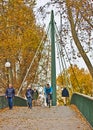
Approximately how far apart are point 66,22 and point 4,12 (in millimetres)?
18437

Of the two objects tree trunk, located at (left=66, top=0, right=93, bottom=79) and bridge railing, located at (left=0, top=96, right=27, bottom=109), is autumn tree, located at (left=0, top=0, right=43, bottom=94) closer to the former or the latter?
bridge railing, located at (left=0, top=96, right=27, bottom=109)

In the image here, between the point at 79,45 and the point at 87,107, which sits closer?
the point at 87,107

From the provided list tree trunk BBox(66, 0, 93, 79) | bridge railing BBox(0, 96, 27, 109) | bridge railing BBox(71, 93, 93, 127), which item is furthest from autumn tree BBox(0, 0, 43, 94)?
bridge railing BBox(71, 93, 93, 127)

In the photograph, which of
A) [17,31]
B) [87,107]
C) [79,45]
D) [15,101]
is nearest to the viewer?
[87,107]

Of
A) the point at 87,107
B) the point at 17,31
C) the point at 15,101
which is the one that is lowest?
the point at 87,107

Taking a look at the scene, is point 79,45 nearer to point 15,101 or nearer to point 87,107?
point 87,107

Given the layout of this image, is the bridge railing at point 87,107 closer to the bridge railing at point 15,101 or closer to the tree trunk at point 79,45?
the tree trunk at point 79,45

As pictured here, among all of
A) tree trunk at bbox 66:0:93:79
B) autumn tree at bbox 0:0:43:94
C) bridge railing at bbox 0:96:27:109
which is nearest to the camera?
tree trunk at bbox 66:0:93:79

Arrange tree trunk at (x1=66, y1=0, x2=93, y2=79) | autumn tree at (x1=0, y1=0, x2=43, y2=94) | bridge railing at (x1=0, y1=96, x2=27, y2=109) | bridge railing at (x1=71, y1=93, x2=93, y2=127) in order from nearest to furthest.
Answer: bridge railing at (x1=71, y1=93, x2=93, y2=127) < tree trunk at (x1=66, y1=0, x2=93, y2=79) < bridge railing at (x1=0, y1=96, x2=27, y2=109) < autumn tree at (x1=0, y1=0, x2=43, y2=94)

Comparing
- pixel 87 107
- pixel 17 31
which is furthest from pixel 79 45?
pixel 17 31

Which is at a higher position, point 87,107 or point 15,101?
point 15,101

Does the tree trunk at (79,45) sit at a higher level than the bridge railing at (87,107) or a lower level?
higher

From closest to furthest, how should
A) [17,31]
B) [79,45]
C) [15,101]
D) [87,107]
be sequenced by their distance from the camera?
[87,107]
[79,45]
[15,101]
[17,31]

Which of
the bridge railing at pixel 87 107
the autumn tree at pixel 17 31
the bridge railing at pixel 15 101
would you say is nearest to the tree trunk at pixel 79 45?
the bridge railing at pixel 87 107
